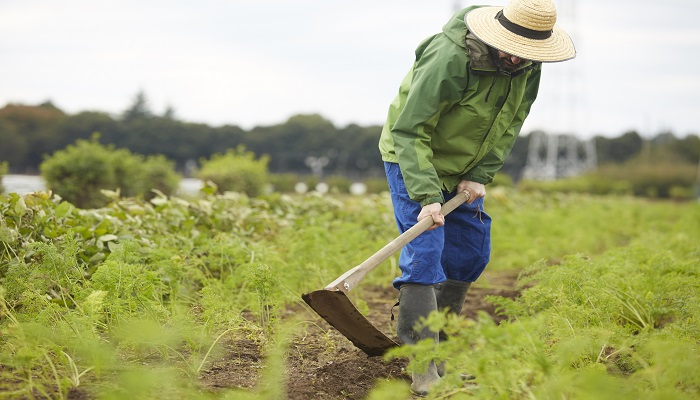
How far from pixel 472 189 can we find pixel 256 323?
1511mm

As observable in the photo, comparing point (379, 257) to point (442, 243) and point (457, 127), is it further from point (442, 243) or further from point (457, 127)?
point (457, 127)

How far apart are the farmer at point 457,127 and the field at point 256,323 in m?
0.32

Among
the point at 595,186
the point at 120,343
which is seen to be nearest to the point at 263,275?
the point at 120,343

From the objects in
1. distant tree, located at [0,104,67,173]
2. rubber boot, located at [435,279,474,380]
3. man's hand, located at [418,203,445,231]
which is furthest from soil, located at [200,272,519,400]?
distant tree, located at [0,104,67,173]

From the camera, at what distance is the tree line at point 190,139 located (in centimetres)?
2366

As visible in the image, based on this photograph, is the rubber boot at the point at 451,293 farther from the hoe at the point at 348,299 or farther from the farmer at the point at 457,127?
the hoe at the point at 348,299

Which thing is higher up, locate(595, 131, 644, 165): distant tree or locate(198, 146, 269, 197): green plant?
locate(198, 146, 269, 197): green plant

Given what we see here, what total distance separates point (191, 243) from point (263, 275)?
4.42 feet

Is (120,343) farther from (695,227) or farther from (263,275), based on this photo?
(695,227)

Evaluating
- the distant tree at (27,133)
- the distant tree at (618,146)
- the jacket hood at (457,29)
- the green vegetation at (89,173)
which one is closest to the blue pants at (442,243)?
the jacket hood at (457,29)

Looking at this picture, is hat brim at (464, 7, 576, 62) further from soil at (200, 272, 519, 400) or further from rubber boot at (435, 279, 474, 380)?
soil at (200, 272, 519, 400)

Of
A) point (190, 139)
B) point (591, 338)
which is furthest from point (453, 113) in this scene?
point (190, 139)

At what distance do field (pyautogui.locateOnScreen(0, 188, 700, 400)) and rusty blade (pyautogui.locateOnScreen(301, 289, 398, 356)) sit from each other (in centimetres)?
11

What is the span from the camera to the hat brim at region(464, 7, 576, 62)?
308 cm
